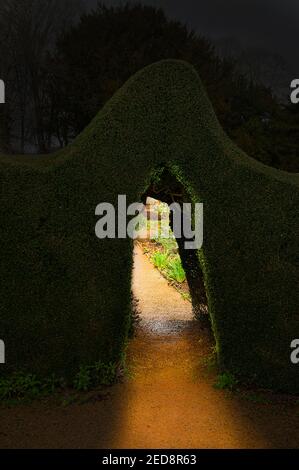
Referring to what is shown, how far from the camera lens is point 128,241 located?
599 centimetres

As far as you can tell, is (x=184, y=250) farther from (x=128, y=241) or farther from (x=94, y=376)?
(x=94, y=376)

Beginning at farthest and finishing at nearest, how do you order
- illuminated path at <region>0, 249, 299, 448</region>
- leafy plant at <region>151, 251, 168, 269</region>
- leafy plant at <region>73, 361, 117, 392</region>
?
leafy plant at <region>151, 251, 168, 269</region>, leafy plant at <region>73, 361, 117, 392</region>, illuminated path at <region>0, 249, 299, 448</region>

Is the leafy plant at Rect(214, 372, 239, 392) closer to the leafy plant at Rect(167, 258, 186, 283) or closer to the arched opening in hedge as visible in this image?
the arched opening in hedge

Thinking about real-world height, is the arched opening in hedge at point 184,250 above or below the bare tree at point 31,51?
below

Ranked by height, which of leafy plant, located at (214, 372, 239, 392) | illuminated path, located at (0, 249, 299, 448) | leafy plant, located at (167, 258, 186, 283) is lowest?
illuminated path, located at (0, 249, 299, 448)

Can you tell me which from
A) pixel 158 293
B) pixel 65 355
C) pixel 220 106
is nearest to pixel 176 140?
pixel 65 355

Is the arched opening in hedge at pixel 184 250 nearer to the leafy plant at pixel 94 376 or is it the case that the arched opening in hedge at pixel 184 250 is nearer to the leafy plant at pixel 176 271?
the leafy plant at pixel 94 376

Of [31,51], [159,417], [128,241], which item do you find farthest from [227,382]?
[31,51]

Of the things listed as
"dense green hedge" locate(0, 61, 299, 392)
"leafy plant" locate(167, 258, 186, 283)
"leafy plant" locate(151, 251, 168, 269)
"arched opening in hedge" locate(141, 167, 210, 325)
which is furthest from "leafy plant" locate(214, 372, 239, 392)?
"leafy plant" locate(151, 251, 168, 269)

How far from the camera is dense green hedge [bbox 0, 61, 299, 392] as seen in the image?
577cm

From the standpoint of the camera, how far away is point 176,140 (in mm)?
5957

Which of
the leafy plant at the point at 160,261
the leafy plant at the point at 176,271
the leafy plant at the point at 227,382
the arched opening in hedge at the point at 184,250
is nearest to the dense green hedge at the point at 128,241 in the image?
the leafy plant at the point at 227,382

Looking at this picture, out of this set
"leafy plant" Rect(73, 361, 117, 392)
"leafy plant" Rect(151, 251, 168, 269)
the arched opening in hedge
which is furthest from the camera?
"leafy plant" Rect(151, 251, 168, 269)

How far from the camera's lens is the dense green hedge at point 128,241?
18.9 feet
